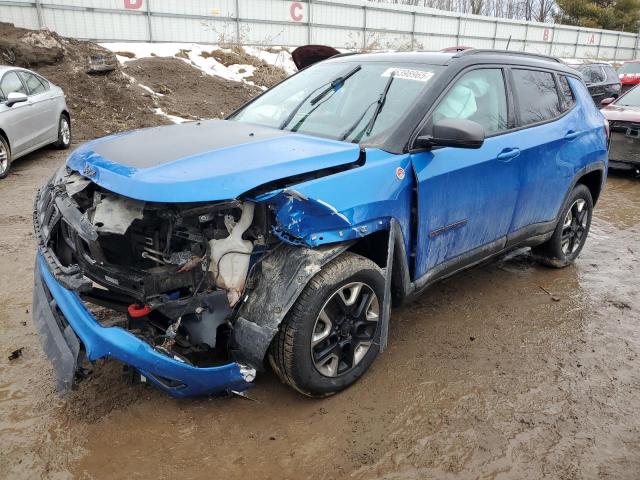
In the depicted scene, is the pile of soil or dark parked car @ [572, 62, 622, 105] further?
dark parked car @ [572, 62, 622, 105]

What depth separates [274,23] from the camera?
20.2 meters

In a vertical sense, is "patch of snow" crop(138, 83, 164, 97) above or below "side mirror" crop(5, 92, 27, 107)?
below

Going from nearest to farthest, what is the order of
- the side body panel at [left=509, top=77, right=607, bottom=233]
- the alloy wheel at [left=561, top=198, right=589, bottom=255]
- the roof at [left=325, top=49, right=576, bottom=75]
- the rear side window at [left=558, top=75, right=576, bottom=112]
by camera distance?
the roof at [left=325, top=49, right=576, bottom=75] < the side body panel at [left=509, top=77, right=607, bottom=233] < the rear side window at [left=558, top=75, right=576, bottom=112] < the alloy wheel at [left=561, top=198, right=589, bottom=255]

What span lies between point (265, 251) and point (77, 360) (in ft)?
3.32

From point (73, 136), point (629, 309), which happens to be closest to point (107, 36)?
point (73, 136)

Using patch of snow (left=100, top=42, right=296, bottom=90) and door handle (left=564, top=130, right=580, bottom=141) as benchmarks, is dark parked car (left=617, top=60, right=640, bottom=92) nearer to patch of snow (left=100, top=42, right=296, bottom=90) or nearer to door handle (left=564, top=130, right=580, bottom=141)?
patch of snow (left=100, top=42, right=296, bottom=90)

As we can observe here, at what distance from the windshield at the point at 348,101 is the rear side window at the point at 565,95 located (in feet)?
5.23

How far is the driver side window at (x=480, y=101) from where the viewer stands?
3229 mm

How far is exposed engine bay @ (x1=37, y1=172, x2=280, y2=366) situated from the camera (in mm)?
2357

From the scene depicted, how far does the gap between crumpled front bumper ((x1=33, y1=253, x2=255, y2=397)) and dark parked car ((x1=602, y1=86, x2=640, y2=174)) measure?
26.6ft

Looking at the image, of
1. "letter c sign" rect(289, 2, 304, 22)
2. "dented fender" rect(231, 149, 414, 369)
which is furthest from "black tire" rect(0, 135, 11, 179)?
"letter c sign" rect(289, 2, 304, 22)

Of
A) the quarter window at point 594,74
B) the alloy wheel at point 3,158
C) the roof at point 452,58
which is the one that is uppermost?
the roof at point 452,58

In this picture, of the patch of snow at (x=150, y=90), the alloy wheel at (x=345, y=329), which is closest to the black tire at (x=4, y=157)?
the patch of snow at (x=150, y=90)

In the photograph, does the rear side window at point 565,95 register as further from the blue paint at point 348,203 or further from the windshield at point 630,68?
the windshield at point 630,68
